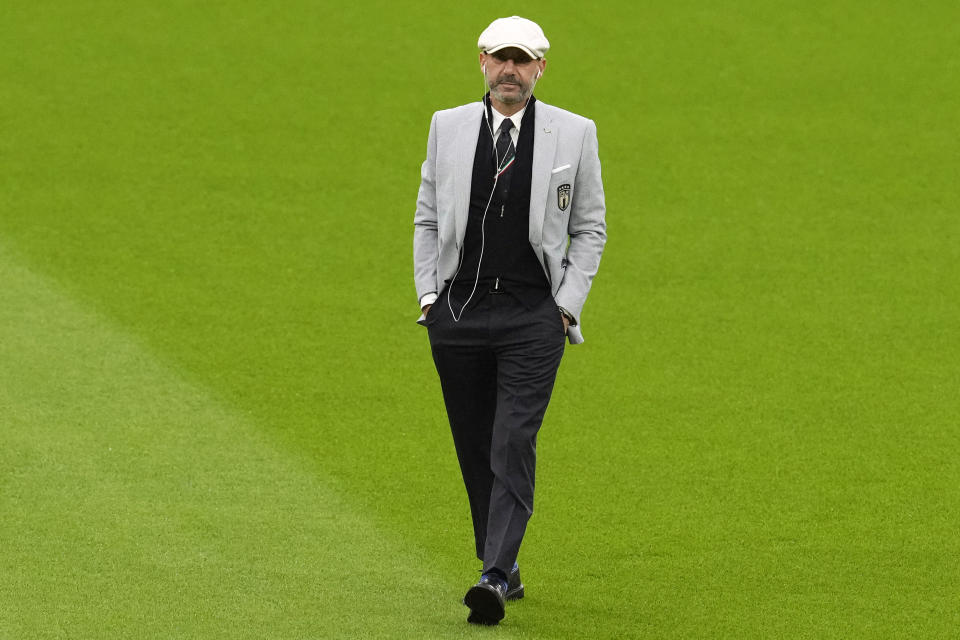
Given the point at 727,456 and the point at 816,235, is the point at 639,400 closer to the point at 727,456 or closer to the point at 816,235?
the point at 727,456

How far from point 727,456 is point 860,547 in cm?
111

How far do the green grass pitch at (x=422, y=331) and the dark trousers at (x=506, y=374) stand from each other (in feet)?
1.14

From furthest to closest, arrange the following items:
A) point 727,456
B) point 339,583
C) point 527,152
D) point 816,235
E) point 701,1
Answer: point 701,1
point 816,235
point 727,456
point 339,583
point 527,152

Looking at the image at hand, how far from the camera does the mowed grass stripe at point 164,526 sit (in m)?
4.72

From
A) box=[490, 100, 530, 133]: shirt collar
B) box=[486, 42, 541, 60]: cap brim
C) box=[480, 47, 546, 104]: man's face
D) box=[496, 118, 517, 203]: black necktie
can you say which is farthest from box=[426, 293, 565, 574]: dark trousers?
box=[486, 42, 541, 60]: cap brim

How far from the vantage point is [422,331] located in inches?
332

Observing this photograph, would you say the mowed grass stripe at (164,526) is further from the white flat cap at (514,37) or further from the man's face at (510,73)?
the white flat cap at (514,37)

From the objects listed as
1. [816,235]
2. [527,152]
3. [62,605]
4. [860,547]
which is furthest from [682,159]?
[62,605]

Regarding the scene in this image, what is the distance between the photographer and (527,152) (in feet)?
15.5

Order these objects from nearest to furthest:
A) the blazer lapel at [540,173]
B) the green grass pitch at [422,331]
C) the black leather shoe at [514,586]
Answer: the blazer lapel at [540,173] → the black leather shoe at [514,586] → the green grass pitch at [422,331]

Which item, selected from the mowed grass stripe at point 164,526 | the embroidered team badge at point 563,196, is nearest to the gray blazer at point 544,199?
the embroidered team badge at point 563,196

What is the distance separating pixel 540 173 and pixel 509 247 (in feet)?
0.83

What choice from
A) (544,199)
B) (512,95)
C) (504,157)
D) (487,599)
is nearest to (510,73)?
(512,95)

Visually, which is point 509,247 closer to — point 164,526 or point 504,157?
point 504,157
